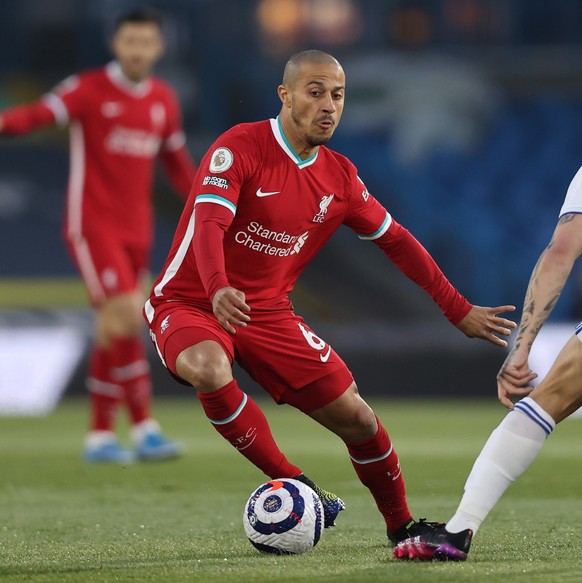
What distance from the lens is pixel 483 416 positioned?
1109 centimetres

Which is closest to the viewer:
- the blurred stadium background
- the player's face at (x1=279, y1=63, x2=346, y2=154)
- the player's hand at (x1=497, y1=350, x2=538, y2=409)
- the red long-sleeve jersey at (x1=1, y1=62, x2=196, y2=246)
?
Result: the player's hand at (x1=497, y1=350, x2=538, y2=409)

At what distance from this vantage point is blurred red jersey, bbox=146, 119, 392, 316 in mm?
4562

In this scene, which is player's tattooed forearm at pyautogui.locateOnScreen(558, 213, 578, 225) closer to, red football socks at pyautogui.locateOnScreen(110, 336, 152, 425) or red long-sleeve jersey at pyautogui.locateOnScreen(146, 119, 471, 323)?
red long-sleeve jersey at pyautogui.locateOnScreen(146, 119, 471, 323)

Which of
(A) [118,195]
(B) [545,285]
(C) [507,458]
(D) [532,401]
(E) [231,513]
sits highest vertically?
(B) [545,285]

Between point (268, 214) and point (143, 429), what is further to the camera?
point (143, 429)

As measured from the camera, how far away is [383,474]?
460cm

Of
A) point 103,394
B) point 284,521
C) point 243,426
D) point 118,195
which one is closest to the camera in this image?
point 284,521

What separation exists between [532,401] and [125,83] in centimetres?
492

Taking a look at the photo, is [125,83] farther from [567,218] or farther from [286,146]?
[567,218]

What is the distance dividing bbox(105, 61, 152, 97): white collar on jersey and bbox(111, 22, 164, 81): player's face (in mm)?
32

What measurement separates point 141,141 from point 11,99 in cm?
961

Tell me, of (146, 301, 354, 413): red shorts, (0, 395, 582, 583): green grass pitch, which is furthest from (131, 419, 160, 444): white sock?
(146, 301, 354, 413): red shorts

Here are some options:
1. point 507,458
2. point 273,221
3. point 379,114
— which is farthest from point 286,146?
point 379,114

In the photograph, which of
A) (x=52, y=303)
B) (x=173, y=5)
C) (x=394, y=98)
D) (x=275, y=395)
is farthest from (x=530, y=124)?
(x=275, y=395)
